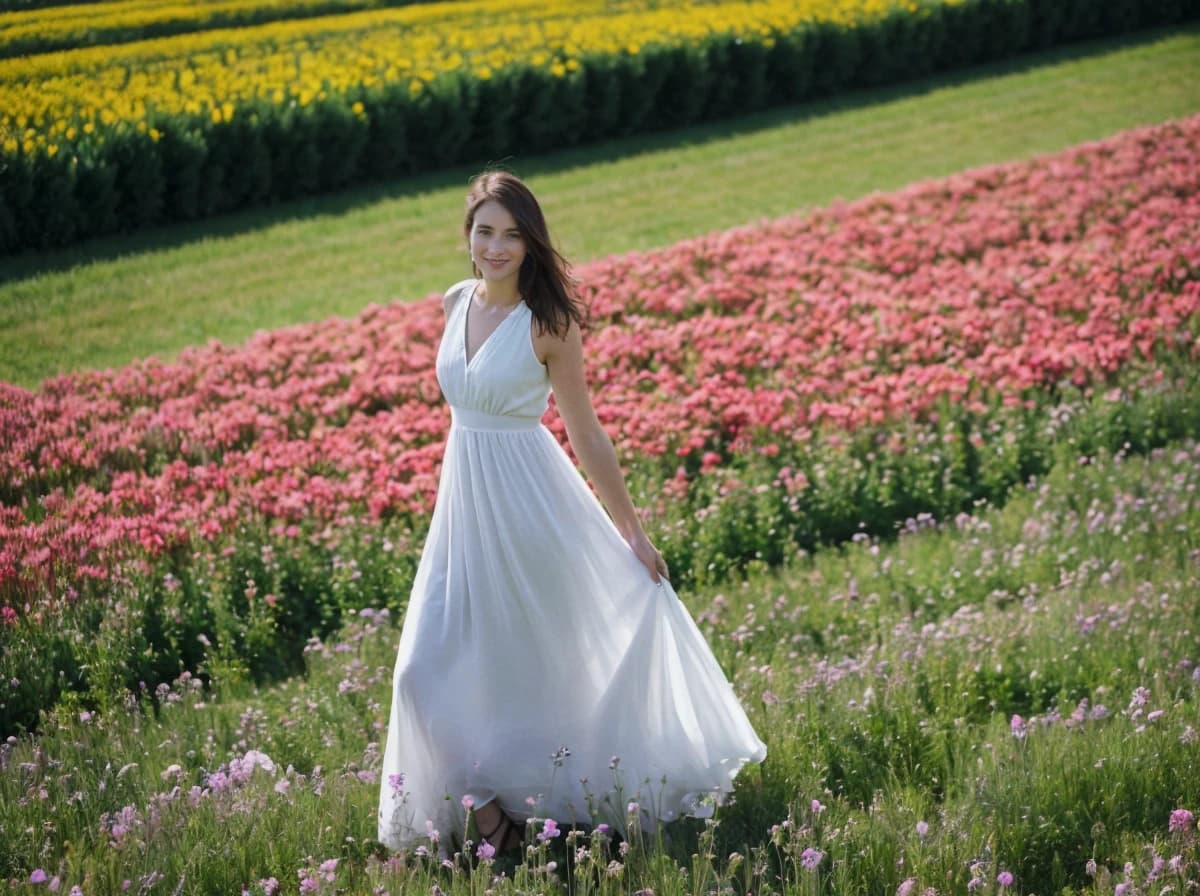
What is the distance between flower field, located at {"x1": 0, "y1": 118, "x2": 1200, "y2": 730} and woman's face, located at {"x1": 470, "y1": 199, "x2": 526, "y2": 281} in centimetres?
250

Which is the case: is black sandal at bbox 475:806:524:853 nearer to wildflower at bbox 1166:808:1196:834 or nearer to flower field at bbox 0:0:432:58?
wildflower at bbox 1166:808:1196:834

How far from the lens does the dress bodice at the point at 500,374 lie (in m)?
3.87

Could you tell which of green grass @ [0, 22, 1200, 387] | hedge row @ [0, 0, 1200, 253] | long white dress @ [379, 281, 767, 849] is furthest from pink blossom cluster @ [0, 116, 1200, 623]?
hedge row @ [0, 0, 1200, 253]

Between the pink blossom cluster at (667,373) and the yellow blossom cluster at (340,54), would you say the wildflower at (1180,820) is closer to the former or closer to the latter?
the pink blossom cluster at (667,373)

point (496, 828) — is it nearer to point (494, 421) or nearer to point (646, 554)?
point (646, 554)

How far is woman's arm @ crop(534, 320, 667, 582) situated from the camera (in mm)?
3902

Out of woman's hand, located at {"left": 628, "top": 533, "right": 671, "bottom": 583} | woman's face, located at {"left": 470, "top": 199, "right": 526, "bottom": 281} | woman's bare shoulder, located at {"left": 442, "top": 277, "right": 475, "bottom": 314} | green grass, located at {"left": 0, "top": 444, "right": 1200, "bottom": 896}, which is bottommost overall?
green grass, located at {"left": 0, "top": 444, "right": 1200, "bottom": 896}

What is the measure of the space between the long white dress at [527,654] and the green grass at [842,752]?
208mm

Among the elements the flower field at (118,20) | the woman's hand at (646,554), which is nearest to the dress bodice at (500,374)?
the woman's hand at (646,554)

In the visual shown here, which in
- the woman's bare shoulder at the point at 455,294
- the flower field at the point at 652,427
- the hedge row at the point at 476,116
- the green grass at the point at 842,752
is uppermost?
the hedge row at the point at 476,116

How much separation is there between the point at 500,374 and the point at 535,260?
15.5 inches

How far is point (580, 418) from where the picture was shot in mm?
3943

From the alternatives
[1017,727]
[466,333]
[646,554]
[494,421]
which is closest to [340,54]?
[466,333]

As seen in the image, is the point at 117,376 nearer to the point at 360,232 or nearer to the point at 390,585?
the point at 390,585
